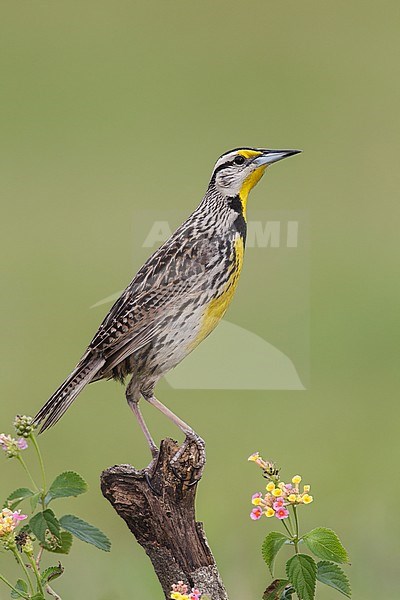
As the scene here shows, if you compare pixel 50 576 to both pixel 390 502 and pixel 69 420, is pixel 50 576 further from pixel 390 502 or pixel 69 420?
pixel 390 502

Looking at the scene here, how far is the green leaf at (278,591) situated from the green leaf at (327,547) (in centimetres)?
7

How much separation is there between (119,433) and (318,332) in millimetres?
430

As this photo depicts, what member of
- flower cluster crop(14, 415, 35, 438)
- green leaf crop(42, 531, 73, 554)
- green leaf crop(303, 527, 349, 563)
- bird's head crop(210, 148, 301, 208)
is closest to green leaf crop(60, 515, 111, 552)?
green leaf crop(42, 531, 73, 554)

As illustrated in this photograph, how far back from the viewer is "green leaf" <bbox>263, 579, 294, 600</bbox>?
1.19 meters

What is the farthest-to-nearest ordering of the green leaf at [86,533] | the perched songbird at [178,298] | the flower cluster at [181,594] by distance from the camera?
the perched songbird at [178,298]
the green leaf at [86,533]
the flower cluster at [181,594]

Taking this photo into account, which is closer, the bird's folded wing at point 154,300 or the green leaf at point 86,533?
the green leaf at point 86,533

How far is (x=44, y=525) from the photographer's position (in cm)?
119

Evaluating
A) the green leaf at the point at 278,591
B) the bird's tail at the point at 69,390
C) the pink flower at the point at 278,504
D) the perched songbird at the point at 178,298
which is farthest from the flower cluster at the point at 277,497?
the bird's tail at the point at 69,390

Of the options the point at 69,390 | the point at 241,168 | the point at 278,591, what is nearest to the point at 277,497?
the point at 278,591

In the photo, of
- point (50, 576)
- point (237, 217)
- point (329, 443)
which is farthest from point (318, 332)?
point (50, 576)

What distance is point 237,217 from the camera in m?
1.39

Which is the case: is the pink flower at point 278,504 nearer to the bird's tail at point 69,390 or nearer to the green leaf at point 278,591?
the green leaf at point 278,591

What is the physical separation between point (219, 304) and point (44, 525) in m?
0.39

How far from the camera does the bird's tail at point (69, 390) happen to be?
136 centimetres
